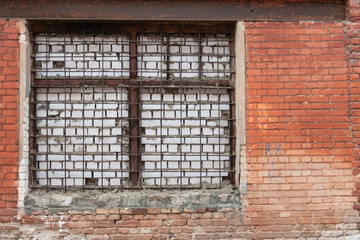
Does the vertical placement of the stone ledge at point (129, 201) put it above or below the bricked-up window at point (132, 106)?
below

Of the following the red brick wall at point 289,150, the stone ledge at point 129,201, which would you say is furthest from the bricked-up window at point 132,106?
the red brick wall at point 289,150

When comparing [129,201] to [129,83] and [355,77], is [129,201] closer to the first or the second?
[129,83]

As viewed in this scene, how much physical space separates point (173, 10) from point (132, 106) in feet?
3.73

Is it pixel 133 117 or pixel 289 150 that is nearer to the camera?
pixel 289 150

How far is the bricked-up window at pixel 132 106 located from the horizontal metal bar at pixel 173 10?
6.9 inches

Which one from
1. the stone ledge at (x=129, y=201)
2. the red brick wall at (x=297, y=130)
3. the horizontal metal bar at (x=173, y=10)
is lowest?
the stone ledge at (x=129, y=201)

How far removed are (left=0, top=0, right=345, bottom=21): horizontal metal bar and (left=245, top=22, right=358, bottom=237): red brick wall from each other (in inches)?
5.8

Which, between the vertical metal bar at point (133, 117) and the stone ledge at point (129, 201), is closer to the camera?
the stone ledge at point (129, 201)

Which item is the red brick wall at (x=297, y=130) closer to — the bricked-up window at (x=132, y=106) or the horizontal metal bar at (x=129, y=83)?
the bricked-up window at (x=132, y=106)

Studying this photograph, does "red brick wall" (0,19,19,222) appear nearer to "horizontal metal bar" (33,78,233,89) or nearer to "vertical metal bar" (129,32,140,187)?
"horizontal metal bar" (33,78,233,89)

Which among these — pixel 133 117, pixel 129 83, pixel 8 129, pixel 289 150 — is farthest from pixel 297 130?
pixel 8 129

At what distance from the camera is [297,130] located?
368cm

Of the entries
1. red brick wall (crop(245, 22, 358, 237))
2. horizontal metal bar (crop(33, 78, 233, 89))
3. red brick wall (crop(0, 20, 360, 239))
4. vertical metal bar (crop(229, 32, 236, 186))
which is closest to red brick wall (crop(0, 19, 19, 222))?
red brick wall (crop(0, 20, 360, 239))

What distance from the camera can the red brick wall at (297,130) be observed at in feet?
12.0
